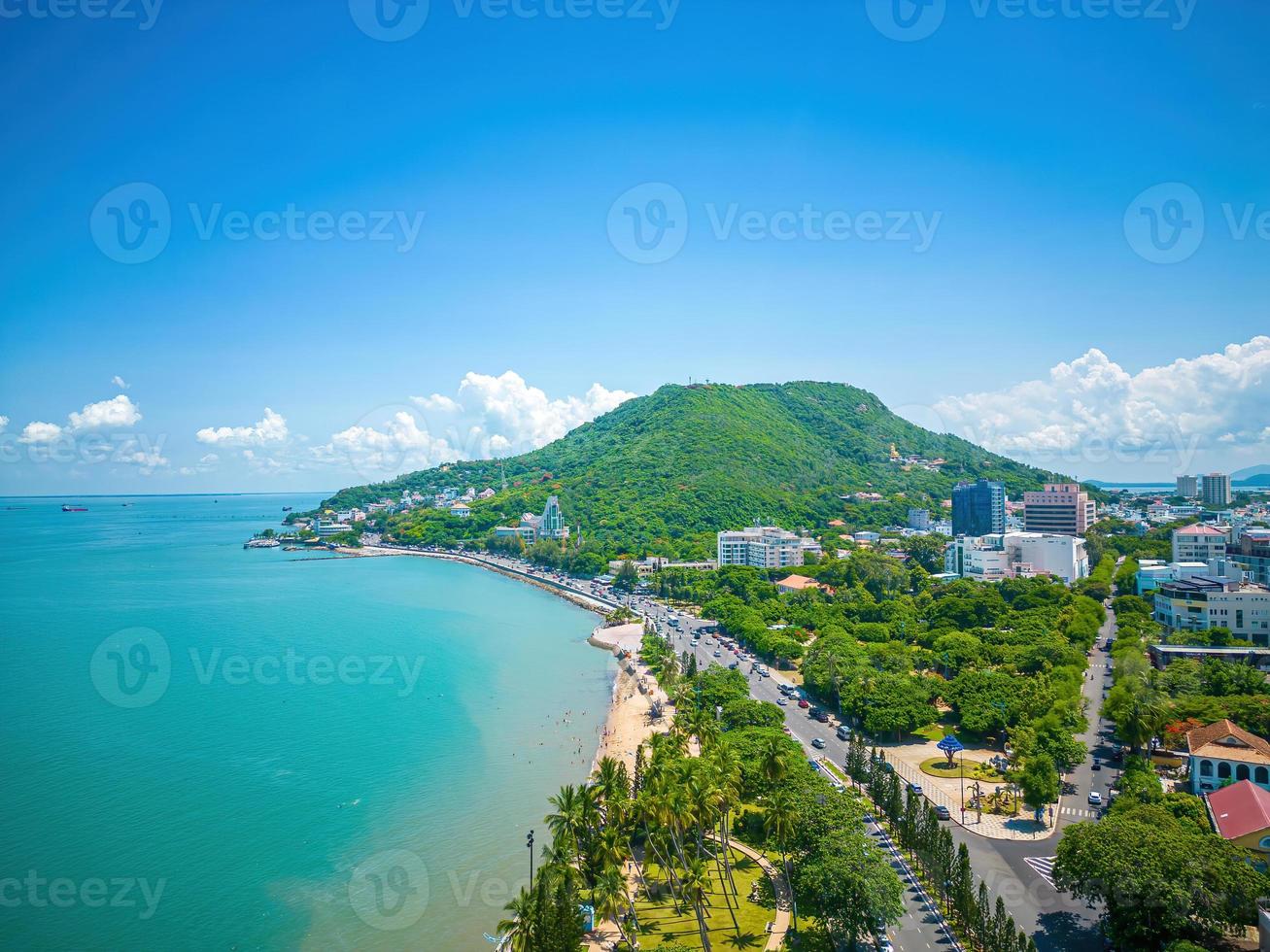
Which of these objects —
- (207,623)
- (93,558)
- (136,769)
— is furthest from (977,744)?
(93,558)

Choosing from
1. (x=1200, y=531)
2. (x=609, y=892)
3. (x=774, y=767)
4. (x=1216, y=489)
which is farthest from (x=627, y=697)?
(x=1216, y=489)

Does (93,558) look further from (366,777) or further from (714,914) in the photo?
(714,914)

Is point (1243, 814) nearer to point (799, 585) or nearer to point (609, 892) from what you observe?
point (609, 892)

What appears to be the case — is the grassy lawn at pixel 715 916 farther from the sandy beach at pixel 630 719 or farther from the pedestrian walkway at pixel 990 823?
the sandy beach at pixel 630 719

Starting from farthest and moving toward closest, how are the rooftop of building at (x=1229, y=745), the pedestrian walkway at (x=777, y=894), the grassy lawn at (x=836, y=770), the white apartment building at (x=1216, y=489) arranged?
the white apartment building at (x=1216, y=489)
the grassy lawn at (x=836, y=770)
the rooftop of building at (x=1229, y=745)
the pedestrian walkway at (x=777, y=894)

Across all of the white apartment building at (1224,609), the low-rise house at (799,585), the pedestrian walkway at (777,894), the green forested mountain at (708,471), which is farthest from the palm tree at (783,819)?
the green forested mountain at (708,471)

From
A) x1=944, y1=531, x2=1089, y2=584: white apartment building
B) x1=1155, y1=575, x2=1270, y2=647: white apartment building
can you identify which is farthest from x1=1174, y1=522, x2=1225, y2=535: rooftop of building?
x1=1155, y1=575, x2=1270, y2=647: white apartment building

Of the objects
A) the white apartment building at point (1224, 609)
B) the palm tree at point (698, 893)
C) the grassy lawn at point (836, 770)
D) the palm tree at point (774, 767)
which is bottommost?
the grassy lawn at point (836, 770)

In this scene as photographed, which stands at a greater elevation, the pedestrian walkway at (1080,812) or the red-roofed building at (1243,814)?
the red-roofed building at (1243,814)
